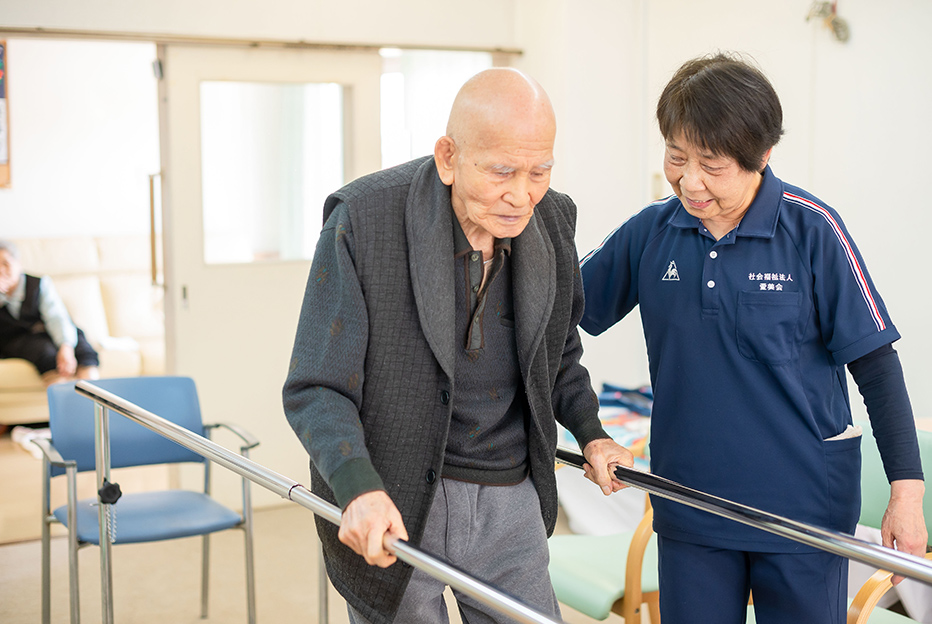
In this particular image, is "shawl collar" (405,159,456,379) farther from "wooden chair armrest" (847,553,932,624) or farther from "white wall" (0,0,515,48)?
"white wall" (0,0,515,48)

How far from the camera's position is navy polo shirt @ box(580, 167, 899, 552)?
1511mm

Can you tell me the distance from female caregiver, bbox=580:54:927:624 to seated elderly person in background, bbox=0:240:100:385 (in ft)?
16.1

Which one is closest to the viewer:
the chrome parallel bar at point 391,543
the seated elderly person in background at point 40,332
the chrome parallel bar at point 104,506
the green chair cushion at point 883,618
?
the chrome parallel bar at point 391,543

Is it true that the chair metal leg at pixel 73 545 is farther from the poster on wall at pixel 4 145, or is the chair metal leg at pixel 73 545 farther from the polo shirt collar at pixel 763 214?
the poster on wall at pixel 4 145

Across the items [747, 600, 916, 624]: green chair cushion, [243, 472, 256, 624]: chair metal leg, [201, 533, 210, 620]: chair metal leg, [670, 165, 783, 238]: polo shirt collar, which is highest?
[670, 165, 783, 238]: polo shirt collar

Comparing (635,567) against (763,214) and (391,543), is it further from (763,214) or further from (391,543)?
(391,543)

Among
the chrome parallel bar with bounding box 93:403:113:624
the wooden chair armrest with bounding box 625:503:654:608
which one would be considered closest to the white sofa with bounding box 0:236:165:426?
the chrome parallel bar with bounding box 93:403:113:624

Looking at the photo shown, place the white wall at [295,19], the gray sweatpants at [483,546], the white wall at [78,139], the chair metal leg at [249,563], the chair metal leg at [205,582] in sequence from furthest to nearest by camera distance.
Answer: the white wall at [78,139], the white wall at [295,19], the chair metal leg at [205,582], the chair metal leg at [249,563], the gray sweatpants at [483,546]

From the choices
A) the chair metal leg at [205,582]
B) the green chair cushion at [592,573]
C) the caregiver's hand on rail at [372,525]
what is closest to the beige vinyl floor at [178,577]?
the chair metal leg at [205,582]

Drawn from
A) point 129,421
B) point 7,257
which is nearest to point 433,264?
point 129,421

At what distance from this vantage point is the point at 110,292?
667 centimetres

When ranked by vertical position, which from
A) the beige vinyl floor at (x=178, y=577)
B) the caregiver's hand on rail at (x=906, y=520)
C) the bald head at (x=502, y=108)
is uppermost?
the bald head at (x=502, y=108)

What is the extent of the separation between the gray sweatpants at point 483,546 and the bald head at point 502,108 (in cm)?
53

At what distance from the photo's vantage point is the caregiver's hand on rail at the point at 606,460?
4.96 feet
